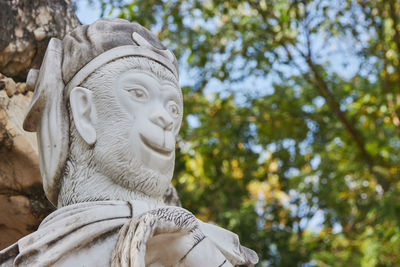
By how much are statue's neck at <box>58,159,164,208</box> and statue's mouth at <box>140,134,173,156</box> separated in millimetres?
202

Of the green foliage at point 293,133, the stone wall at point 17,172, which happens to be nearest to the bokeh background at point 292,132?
the green foliage at point 293,133

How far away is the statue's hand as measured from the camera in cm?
233

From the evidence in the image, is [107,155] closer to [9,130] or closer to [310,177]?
[9,130]

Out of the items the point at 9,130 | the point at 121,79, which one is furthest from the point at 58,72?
the point at 9,130

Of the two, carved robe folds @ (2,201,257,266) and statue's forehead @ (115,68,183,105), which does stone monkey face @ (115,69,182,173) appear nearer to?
statue's forehead @ (115,68,183,105)

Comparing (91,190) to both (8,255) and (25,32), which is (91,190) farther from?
(25,32)

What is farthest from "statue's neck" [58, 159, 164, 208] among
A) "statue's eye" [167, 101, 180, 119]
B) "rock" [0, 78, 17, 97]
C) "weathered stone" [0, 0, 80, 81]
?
"weathered stone" [0, 0, 80, 81]

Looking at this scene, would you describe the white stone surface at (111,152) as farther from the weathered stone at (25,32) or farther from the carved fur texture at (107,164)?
the weathered stone at (25,32)

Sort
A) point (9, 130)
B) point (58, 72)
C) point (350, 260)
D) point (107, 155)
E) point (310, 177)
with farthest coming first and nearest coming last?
point (310, 177)
point (350, 260)
point (9, 130)
point (58, 72)
point (107, 155)

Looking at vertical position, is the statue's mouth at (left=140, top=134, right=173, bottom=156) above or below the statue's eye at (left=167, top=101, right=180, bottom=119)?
below

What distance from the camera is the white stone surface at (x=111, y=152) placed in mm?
2502

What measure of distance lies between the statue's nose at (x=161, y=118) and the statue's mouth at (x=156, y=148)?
3.6 inches

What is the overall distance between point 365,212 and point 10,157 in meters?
4.97

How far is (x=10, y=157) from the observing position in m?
3.76
